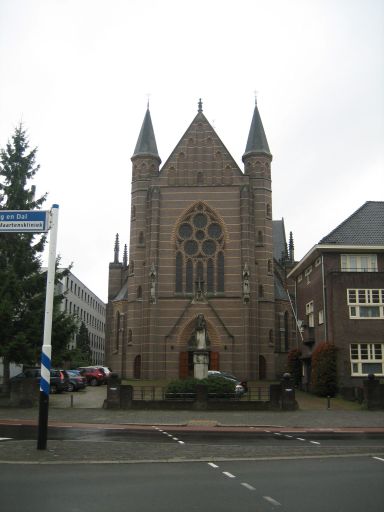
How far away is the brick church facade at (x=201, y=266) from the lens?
45031mm

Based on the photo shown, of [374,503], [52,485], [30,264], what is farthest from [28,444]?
[30,264]

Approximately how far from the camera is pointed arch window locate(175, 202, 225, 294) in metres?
46.7

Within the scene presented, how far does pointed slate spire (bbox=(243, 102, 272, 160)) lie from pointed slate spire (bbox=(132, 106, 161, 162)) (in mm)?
8241

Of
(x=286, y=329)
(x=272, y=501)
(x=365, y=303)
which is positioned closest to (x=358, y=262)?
(x=365, y=303)

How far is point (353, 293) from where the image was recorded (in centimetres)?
3231

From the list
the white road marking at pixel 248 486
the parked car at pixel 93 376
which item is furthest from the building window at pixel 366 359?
the white road marking at pixel 248 486

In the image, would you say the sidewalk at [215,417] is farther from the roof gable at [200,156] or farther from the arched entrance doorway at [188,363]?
the roof gable at [200,156]

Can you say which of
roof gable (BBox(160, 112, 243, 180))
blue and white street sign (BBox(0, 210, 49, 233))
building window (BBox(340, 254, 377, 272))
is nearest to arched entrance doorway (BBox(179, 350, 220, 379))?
building window (BBox(340, 254, 377, 272))

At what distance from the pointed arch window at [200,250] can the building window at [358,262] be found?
14.6 m

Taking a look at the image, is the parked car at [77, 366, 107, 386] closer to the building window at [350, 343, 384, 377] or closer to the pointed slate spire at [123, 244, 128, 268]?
the pointed slate spire at [123, 244, 128, 268]

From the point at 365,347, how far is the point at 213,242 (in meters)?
18.7

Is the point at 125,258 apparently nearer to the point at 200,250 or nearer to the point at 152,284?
the point at 152,284

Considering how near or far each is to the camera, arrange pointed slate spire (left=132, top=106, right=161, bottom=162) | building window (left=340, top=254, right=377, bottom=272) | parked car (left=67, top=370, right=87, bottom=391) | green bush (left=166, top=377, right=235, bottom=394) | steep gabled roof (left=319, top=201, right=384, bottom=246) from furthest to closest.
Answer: pointed slate spire (left=132, top=106, right=161, bottom=162)
parked car (left=67, top=370, right=87, bottom=391)
steep gabled roof (left=319, top=201, right=384, bottom=246)
building window (left=340, top=254, right=377, bottom=272)
green bush (left=166, top=377, right=235, bottom=394)

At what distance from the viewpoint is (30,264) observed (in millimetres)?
28500
